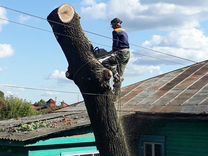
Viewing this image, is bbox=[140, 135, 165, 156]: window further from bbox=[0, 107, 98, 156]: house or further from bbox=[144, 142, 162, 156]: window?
bbox=[0, 107, 98, 156]: house

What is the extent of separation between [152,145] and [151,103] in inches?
44.5

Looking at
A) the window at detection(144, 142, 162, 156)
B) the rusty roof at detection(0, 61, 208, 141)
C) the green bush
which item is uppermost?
the green bush

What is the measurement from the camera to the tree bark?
743 cm

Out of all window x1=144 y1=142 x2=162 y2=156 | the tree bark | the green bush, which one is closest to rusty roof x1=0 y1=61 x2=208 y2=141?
window x1=144 y1=142 x2=162 y2=156

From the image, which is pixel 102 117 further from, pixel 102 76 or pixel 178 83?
pixel 178 83

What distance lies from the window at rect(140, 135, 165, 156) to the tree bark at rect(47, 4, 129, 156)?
4.71 metres

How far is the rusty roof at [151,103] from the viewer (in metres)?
11.2

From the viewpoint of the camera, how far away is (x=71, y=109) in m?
14.9

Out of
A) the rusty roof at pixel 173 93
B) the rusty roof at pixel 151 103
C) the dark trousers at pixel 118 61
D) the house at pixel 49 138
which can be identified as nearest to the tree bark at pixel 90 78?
the dark trousers at pixel 118 61

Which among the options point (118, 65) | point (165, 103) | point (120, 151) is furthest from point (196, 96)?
point (120, 151)

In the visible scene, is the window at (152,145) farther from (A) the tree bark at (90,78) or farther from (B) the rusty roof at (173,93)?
(A) the tree bark at (90,78)

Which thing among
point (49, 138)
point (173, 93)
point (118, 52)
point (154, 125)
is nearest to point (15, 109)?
point (173, 93)

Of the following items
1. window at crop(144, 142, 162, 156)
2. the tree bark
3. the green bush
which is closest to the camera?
the tree bark

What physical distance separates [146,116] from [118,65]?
126 inches
